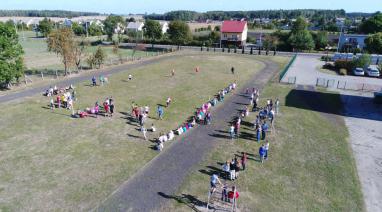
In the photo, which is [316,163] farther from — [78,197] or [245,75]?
[245,75]

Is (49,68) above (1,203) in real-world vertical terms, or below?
above

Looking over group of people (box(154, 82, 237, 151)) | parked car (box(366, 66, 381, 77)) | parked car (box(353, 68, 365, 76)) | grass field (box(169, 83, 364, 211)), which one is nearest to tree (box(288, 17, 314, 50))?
parked car (box(353, 68, 365, 76))

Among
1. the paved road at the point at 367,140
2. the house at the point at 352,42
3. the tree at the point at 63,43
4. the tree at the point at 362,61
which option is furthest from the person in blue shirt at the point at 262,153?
the house at the point at 352,42

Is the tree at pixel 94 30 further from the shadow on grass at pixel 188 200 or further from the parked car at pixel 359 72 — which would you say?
the shadow on grass at pixel 188 200

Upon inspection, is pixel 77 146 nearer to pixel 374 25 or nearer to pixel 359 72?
pixel 359 72

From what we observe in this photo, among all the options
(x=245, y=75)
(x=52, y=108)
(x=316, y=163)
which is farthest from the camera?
(x=245, y=75)

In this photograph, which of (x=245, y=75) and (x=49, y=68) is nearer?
(x=245, y=75)

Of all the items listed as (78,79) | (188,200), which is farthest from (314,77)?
(188,200)

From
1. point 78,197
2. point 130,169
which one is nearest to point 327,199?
point 130,169
